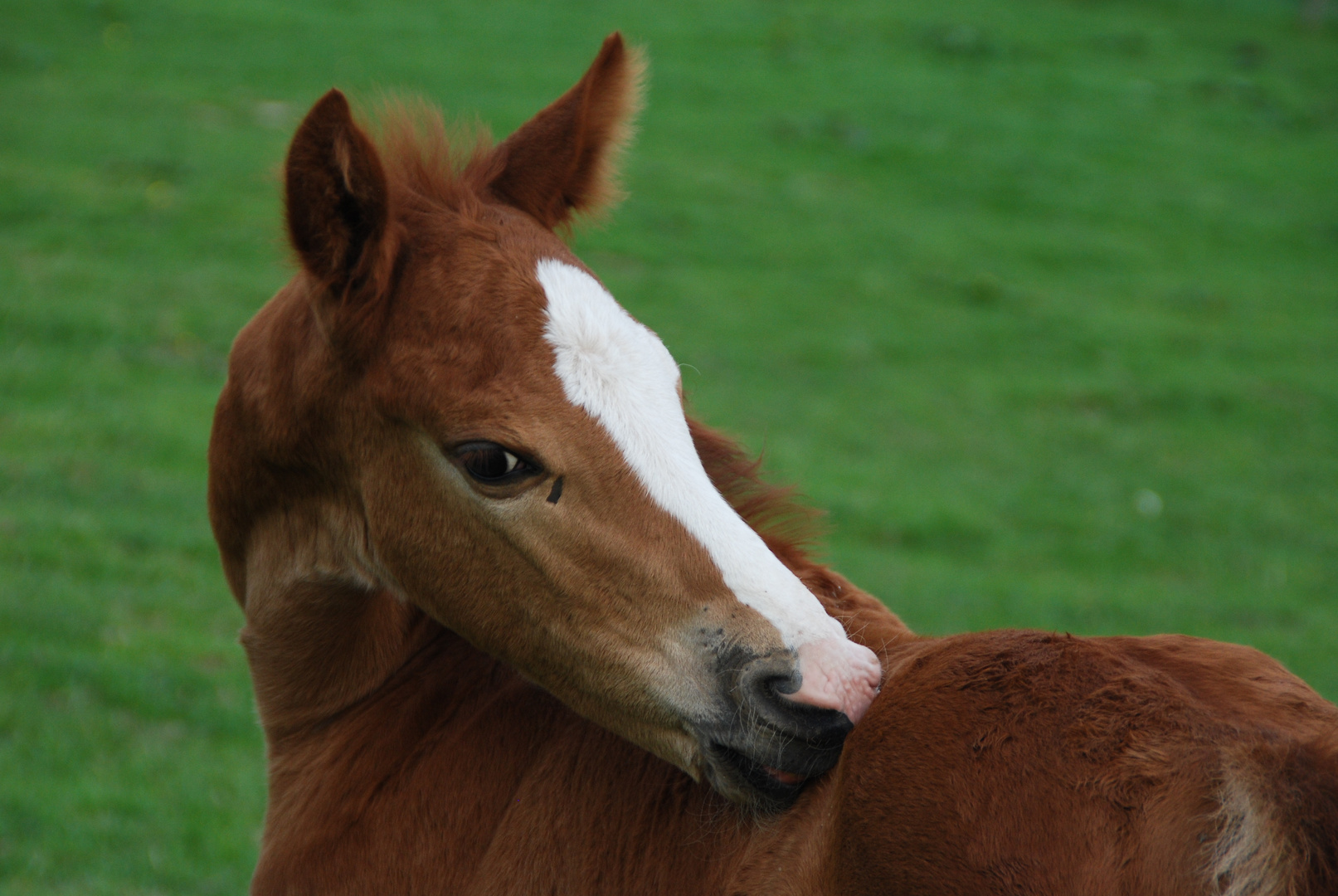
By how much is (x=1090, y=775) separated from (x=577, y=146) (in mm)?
1572

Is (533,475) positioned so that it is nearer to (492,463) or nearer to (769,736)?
(492,463)

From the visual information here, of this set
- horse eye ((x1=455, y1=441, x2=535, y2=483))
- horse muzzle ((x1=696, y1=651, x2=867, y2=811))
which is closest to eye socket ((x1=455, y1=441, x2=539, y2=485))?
horse eye ((x1=455, y1=441, x2=535, y2=483))

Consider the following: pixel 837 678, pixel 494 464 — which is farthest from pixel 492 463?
pixel 837 678

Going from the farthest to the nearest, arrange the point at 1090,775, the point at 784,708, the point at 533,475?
the point at 533,475 → the point at 784,708 → the point at 1090,775

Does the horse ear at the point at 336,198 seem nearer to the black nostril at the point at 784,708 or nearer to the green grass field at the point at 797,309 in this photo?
the green grass field at the point at 797,309

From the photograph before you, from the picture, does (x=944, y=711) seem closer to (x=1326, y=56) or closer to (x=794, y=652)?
(x=794, y=652)

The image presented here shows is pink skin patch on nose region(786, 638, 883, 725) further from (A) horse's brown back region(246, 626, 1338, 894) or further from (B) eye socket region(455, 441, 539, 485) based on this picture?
(B) eye socket region(455, 441, 539, 485)

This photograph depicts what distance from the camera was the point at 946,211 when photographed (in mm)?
11430

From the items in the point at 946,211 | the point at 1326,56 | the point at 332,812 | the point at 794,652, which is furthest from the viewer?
the point at 1326,56

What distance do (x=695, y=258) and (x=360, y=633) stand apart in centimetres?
766

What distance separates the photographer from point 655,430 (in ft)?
6.34

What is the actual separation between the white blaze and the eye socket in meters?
0.13

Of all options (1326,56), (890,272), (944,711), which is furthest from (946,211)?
(944,711)

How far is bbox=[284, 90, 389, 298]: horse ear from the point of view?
1.92m
